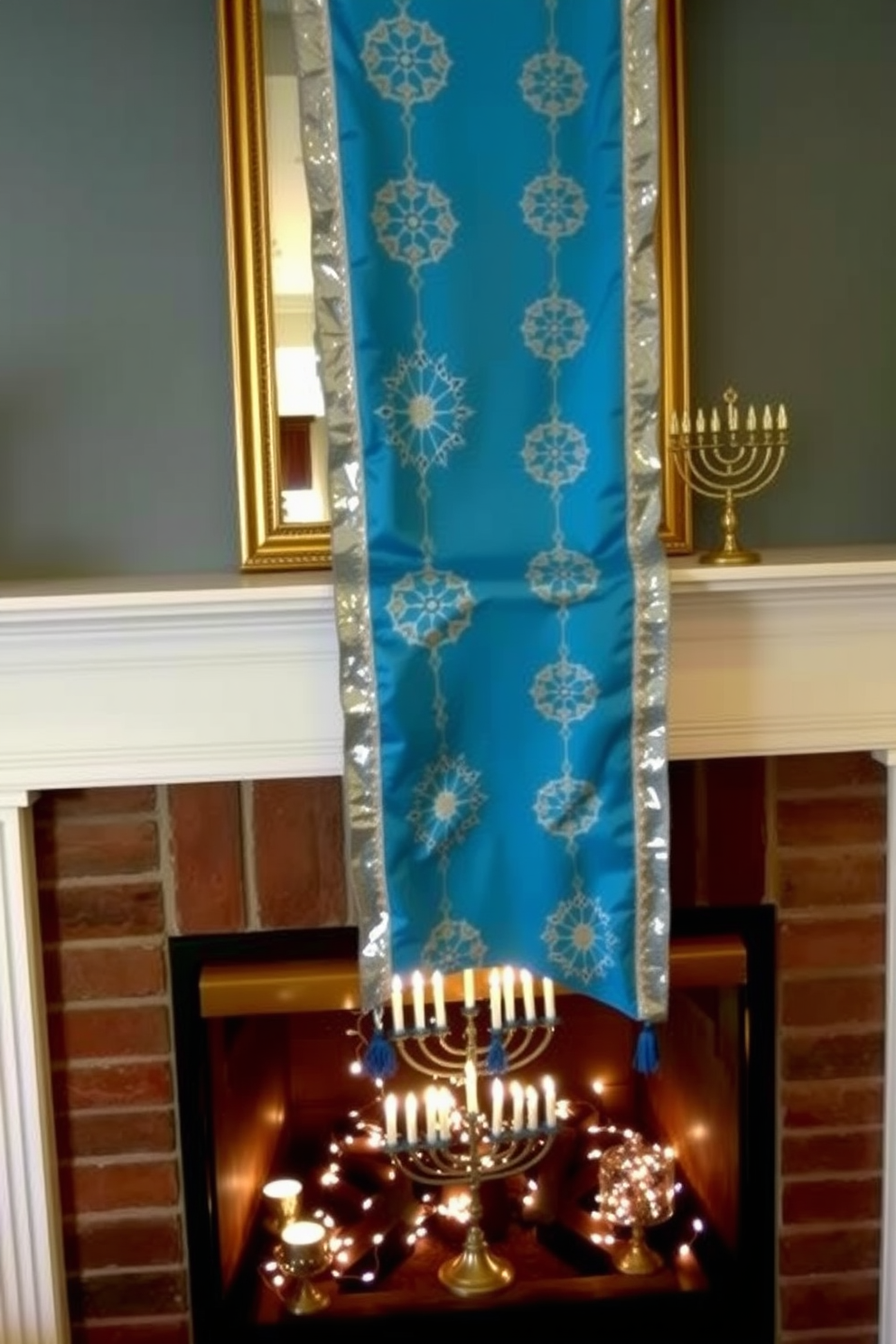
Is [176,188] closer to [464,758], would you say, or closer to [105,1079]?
[464,758]

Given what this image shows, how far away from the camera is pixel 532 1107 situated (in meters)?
1.78

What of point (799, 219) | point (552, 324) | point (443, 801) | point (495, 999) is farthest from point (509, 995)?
point (799, 219)

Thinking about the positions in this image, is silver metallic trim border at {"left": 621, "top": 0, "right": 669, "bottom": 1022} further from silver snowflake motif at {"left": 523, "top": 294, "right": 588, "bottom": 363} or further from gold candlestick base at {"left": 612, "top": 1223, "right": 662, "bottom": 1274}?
gold candlestick base at {"left": 612, "top": 1223, "right": 662, "bottom": 1274}

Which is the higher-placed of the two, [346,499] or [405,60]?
[405,60]

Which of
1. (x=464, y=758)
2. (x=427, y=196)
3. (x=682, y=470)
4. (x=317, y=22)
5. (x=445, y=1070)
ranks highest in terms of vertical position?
(x=317, y=22)

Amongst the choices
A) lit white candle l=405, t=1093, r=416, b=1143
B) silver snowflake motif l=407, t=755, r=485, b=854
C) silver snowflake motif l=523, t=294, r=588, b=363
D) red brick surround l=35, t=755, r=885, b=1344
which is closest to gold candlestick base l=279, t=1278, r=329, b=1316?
red brick surround l=35, t=755, r=885, b=1344

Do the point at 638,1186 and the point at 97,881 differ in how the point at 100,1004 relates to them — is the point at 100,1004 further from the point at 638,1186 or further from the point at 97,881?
the point at 638,1186

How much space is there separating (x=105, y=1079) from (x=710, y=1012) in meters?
0.82

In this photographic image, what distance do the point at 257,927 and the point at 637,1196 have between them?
0.68 meters

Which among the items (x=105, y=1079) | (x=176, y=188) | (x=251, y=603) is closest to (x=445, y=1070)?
(x=105, y=1079)

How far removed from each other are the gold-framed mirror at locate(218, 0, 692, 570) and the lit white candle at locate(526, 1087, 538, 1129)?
77cm

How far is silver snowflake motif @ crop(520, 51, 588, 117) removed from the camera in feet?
4.64

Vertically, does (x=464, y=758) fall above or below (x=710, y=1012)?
above

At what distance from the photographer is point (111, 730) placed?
154cm
